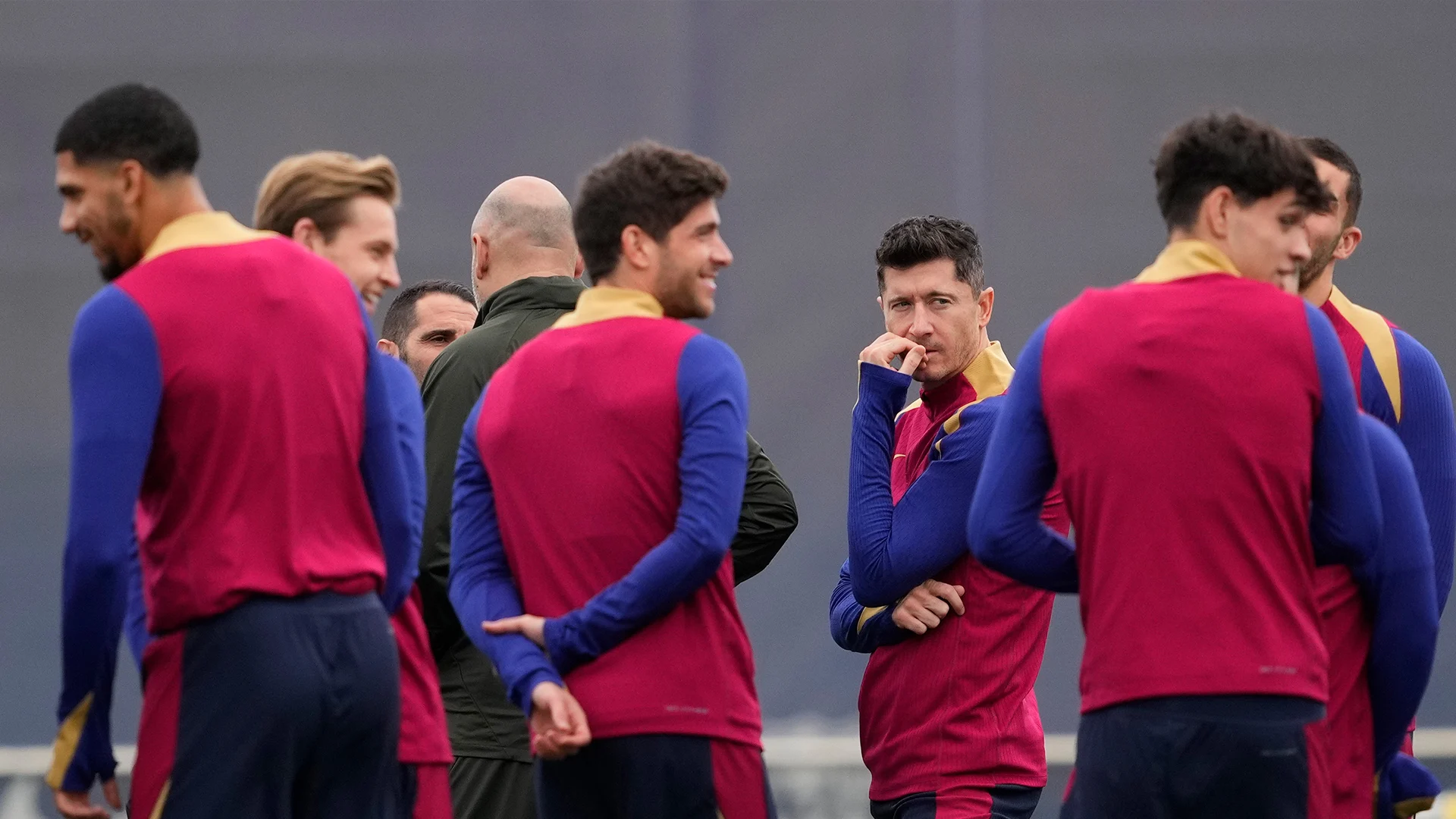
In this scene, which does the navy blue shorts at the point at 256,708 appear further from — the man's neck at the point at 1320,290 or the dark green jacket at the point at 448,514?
the man's neck at the point at 1320,290

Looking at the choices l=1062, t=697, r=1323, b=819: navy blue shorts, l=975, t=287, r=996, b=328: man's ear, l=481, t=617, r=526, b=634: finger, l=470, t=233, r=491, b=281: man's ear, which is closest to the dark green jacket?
l=470, t=233, r=491, b=281: man's ear

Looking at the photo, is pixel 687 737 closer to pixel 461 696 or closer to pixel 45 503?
pixel 461 696

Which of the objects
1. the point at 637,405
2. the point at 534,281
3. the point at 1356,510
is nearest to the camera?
the point at 1356,510

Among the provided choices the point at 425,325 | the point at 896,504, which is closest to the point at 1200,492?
the point at 896,504

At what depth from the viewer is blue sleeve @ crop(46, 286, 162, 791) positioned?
82.9 inches

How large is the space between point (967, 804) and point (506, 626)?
96cm

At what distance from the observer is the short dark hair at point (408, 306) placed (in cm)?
388

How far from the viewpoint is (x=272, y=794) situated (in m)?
2.19

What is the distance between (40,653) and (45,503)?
0.46m

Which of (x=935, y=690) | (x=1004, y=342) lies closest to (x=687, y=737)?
(x=935, y=690)

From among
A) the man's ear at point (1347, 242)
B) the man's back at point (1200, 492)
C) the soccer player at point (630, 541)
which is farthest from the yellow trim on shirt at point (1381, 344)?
the soccer player at point (630, 541)

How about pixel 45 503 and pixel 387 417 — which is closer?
pixel 387 417

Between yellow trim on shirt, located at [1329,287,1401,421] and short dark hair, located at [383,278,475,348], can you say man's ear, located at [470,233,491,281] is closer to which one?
short dark hair, located at [383,278,475,348]

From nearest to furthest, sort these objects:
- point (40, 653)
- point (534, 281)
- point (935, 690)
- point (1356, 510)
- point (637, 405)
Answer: point (1356, 510) < point (637, 405) < point (935, 690) < point (534, 281) < point (40, 653)
